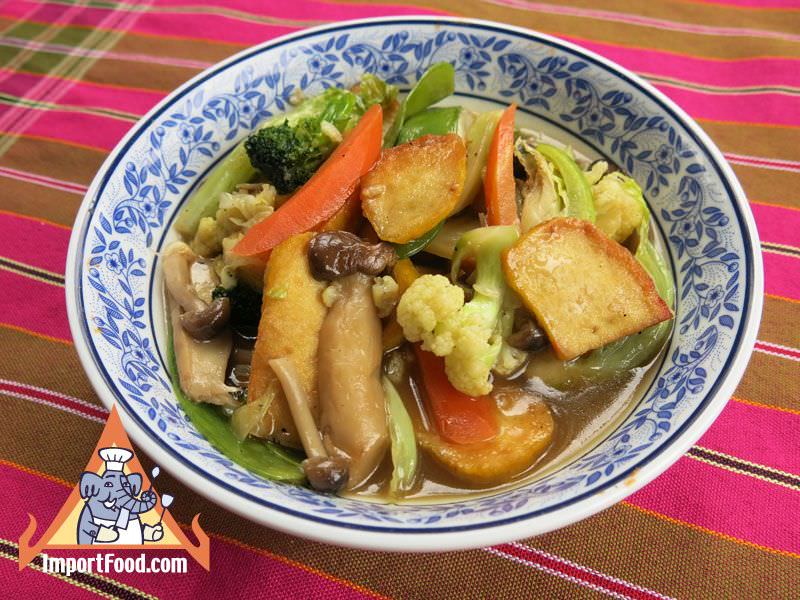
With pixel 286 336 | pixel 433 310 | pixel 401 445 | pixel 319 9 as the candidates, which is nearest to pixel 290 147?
pixel 286 336

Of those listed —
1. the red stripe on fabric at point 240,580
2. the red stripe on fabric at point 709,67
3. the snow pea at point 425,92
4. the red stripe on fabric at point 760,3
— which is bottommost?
the red stripe on fabric at point 240,580

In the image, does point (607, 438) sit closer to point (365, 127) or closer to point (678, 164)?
point (678, 164)

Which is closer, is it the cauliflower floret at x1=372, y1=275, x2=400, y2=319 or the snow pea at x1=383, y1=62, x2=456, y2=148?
the cauliflower floret at x1=372, y1=275, x2=400, y2=319

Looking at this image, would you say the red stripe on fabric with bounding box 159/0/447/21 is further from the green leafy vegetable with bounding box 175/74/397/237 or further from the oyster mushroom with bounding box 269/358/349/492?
the oyster mushroom with bounding box 269/358/349/492

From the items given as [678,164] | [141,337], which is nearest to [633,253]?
[678,164]

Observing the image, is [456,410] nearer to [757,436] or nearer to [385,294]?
[385,294]

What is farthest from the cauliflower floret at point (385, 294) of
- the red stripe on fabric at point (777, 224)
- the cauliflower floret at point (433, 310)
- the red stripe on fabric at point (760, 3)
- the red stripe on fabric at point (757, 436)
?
the red stripe on fabric at point (760, 3)

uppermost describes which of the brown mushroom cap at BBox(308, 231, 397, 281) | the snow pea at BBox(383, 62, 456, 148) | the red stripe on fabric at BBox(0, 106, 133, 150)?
the snow pea at BBox(383, 62, 456, 148)

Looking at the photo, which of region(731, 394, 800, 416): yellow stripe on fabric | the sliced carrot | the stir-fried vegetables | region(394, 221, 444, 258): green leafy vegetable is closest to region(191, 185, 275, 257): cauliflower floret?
the stir-fried vegetables

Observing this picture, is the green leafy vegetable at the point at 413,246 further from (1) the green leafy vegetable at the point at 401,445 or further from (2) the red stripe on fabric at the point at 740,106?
(2) the red stripe on fabric at the point at 740,106
